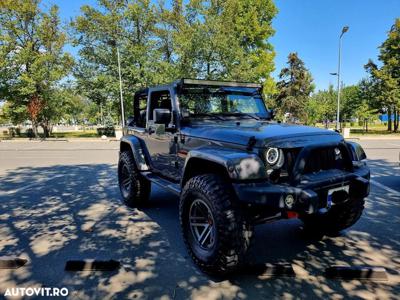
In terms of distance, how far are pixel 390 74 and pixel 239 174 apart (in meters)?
33.6

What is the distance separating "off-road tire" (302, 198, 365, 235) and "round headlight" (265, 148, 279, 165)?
98 cm

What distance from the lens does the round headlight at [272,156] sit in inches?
121

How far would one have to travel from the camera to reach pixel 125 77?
2689cm

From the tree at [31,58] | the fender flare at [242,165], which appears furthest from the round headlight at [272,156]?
the tree at [31,58]

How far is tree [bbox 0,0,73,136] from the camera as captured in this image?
27.4 metres

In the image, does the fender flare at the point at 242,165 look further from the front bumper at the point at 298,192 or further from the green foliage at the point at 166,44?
the green foliage at the point at 166,44

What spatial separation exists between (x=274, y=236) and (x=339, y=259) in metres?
0.91

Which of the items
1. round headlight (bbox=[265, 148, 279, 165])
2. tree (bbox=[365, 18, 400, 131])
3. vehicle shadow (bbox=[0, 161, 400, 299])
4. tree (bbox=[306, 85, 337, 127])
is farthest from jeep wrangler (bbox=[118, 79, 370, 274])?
tree (bbox=[306, 85, 337, 127])

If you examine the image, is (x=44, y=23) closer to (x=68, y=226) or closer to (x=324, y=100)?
(x=68, y=226)

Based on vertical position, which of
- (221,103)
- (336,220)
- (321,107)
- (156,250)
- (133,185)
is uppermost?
(321,107)

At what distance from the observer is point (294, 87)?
4462cm

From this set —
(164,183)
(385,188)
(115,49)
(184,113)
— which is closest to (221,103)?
(184,113)

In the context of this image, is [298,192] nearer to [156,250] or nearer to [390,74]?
[156,250]

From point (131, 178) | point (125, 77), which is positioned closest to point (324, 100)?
point (125, 77)
